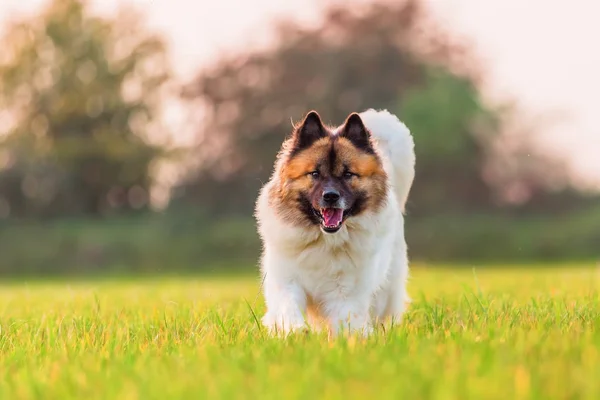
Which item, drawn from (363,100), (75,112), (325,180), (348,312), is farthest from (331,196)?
(75,112)

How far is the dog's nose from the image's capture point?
16.0ft

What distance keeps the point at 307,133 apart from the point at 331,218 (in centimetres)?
68

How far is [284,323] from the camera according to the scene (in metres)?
4.78

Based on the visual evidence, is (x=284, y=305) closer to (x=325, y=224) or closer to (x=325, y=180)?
(x=325, y=224)

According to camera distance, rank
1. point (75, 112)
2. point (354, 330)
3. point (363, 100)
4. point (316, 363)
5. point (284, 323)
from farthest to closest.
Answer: point (75, 112) → point (363, 100) → point (284, 323) → point (354, 330) → point (316, 363)

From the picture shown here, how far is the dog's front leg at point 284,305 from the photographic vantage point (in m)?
4.75

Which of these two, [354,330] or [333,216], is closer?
[354,330]

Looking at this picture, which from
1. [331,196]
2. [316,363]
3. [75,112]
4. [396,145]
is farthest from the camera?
[75,112]

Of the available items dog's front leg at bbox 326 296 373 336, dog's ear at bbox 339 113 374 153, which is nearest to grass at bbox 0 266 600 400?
dog's front leg at bbox 326 296 373 336

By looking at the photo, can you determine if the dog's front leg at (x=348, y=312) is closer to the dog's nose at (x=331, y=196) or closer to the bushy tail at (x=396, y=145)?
the dog's nose at (x=331, y=196)

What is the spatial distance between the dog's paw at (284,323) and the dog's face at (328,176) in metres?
0.67

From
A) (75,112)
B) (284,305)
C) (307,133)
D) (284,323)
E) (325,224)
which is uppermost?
(75,112)

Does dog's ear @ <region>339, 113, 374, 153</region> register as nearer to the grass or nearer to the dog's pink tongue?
the dog's pink tongue

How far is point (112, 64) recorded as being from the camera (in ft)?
105
